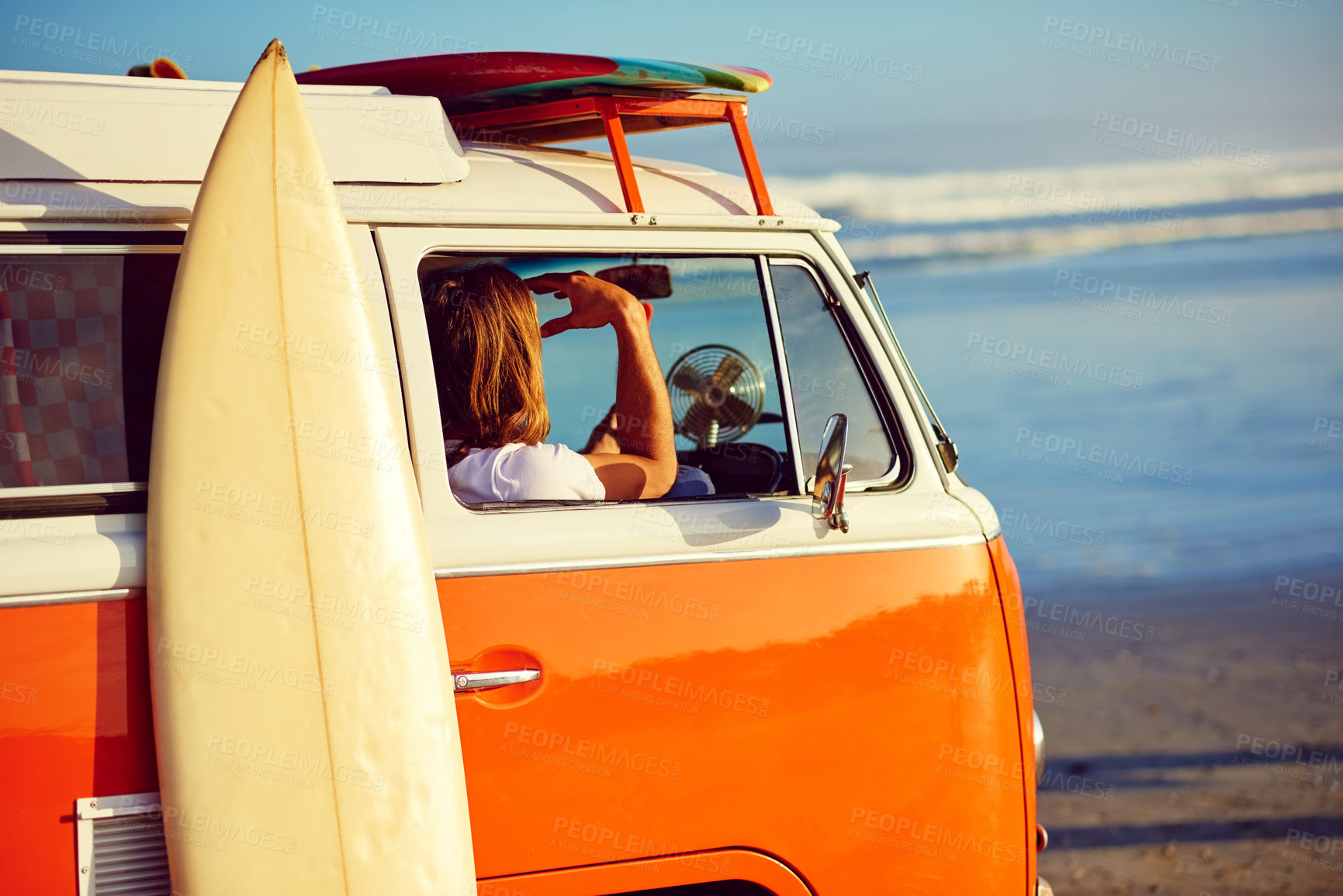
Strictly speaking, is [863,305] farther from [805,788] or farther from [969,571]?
[805,788]

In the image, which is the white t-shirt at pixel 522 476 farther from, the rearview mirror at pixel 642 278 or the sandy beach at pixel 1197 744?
the sandy beach at pixel 1197 744

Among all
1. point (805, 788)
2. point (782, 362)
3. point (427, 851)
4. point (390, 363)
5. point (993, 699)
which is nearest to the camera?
point (427, 851)

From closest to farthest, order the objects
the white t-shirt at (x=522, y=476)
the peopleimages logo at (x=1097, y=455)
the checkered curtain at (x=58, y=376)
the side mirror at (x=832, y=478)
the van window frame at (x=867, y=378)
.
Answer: the checkered curtain at (x=58, y=376)
the side mirror at (x=832, y=478)
the white t-shirt at (x=522, y=476)
the van window frame at (x=867, y=378)
the peopleimages logo at (x=1097, y=455)

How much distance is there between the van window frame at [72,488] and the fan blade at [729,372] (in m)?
2.02

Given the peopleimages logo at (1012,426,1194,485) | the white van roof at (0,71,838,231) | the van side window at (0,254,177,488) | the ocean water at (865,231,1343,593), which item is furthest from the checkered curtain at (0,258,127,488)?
the peopleimages logo at (1012,426,1194,485)

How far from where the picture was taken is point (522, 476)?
2523 millimetres

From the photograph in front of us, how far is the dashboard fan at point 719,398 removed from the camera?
3789 mm

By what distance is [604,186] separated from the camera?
2.67m

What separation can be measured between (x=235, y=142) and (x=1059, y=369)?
12.8 meters

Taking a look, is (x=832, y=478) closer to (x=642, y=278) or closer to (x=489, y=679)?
(x=489, y=679)

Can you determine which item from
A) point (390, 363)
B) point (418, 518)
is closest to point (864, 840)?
point (418, 518)

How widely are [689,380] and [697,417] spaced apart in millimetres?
139

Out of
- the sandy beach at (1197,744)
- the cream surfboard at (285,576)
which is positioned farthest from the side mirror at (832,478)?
the sandy beach at (1197,744)

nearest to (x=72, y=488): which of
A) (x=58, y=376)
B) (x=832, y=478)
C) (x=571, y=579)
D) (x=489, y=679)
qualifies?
(x=58, y=376)
